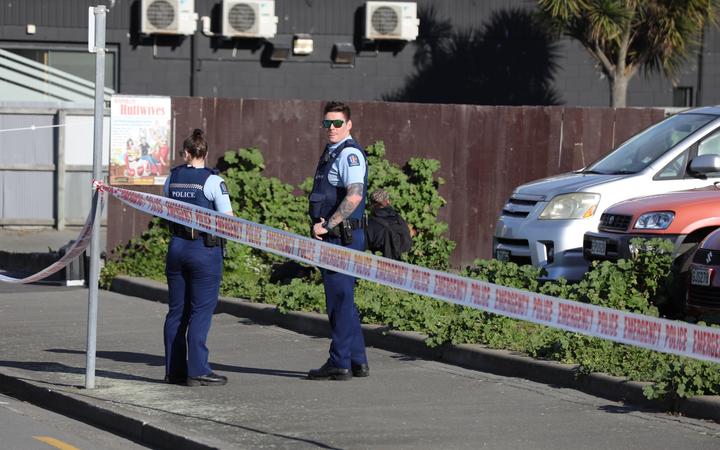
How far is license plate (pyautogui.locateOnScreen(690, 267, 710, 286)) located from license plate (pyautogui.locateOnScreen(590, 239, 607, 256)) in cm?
170

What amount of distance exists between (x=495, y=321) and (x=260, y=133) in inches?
267

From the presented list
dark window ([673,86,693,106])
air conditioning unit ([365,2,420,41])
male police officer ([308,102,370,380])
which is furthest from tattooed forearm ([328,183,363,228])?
dark window ([673,86,693,106])

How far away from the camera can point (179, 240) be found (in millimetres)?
9344

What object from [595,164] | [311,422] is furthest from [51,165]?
[311,422]

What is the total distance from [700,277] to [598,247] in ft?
6.36

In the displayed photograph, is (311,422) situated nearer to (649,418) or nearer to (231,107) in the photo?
(649,418)

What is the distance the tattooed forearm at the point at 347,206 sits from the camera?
362 inches

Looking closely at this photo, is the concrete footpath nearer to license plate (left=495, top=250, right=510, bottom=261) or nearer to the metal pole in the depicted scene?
the metal pole

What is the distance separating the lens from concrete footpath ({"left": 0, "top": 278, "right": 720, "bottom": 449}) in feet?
25.7

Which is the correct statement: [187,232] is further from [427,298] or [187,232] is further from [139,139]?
[139,139]

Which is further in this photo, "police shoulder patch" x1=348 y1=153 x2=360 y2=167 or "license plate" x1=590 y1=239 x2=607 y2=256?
"license plate" x1=590 y1=239 x2=607 y2=256

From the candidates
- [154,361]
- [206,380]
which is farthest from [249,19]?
[206,380]

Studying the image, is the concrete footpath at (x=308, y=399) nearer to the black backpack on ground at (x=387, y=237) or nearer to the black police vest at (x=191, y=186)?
the black police vest at (x=191, y=186)

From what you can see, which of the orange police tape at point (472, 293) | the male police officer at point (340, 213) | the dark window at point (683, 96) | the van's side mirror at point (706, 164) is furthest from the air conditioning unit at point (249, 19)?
the male police officer at point (340, 213)
